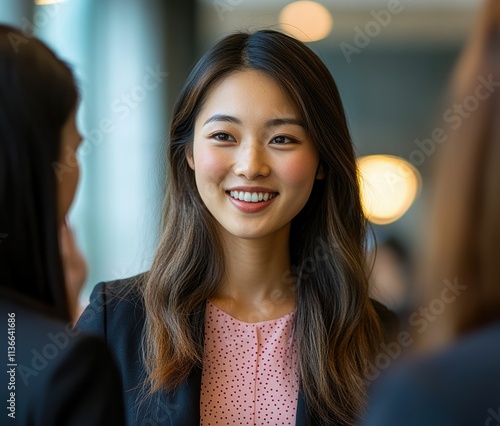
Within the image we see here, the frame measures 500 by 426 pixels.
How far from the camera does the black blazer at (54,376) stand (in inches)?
35.8

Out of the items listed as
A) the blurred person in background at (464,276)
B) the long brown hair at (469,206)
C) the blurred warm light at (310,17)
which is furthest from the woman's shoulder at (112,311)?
the blurred warm light at (310,17)

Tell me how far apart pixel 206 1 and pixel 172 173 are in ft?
11.3

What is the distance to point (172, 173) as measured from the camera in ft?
5.05

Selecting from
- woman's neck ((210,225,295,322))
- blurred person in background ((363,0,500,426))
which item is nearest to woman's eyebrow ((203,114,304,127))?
woman's neck ((210,225,295,322))

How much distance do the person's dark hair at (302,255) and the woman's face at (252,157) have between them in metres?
0.03

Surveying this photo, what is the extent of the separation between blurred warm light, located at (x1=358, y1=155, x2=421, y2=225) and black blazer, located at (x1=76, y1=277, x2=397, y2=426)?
72.8 inches

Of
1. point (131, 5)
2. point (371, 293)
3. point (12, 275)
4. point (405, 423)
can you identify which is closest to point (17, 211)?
point (12, 275)

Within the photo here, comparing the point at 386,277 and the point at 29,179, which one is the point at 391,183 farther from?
the point at 29,179

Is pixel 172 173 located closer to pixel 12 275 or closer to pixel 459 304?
pixel 12 275

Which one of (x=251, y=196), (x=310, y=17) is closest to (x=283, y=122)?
(x=251, y=196)

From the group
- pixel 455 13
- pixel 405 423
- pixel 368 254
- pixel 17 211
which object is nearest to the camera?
pixel 405 423

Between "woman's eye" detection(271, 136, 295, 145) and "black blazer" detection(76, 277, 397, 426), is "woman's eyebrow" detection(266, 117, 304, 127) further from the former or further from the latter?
"black blazer" detection(76, 277, 397, 426)

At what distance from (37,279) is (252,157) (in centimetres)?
49

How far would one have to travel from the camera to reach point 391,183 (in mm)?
4129
